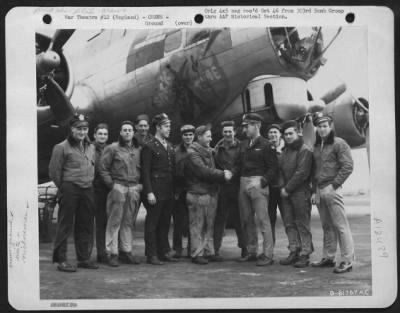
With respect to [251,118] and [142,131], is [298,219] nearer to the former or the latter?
[251,118]

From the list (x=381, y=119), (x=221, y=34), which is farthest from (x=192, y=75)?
(x=381, y=119)

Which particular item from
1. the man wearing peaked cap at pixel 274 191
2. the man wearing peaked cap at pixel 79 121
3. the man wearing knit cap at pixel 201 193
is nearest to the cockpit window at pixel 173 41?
the man wearing knit cap at pixel 201 193

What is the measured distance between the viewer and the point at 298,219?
356cm

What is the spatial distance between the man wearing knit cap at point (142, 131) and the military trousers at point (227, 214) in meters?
0.63

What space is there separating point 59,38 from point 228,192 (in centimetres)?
158

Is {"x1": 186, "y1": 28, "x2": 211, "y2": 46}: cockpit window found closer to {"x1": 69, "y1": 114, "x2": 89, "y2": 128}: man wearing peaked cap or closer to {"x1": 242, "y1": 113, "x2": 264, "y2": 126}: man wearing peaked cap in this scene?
{"x1": 242, "y1": 113, "x2": 264, "y2": 126}: man wearing peaked cap

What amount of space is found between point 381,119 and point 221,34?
4.18ft

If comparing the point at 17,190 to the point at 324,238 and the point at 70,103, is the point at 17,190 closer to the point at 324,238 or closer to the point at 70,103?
the point at 70,103

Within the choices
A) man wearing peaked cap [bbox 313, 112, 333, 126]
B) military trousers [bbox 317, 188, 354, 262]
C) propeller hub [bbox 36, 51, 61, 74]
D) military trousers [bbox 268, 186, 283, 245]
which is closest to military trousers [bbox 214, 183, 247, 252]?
military trousers [bbox 268, 186, 283, 245]

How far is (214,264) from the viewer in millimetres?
3584

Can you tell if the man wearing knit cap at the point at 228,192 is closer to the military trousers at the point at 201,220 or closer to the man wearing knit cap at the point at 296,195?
the military trousers at the point at 201,220

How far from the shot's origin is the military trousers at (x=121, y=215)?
11.5 feet

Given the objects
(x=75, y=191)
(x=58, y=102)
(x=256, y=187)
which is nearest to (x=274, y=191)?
(x=256, y=187)

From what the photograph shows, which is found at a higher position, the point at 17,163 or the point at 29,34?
the point at 29,34
